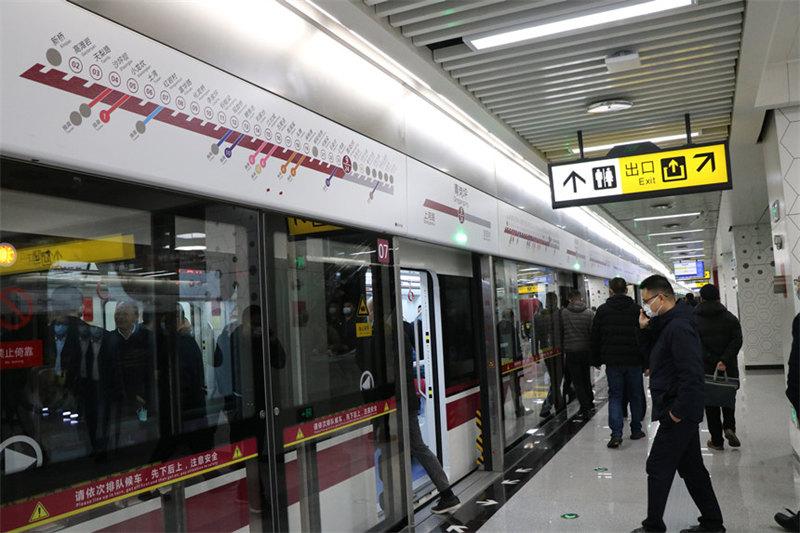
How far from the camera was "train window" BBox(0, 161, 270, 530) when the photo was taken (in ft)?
6.64

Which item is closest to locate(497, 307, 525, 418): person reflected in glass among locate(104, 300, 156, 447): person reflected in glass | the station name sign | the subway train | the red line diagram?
the station name sign

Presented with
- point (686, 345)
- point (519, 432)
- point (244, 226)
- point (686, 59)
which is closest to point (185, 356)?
point (244, 226)

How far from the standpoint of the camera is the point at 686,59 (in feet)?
15.2

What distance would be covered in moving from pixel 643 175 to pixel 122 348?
4601 millimetres

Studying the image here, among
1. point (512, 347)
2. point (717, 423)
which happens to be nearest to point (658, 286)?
point (717, 423)

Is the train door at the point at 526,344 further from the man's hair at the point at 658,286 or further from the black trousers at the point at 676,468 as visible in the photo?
the black trousers at the point at 676,468

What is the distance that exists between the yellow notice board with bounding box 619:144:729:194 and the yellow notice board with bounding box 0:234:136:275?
4.45 meters

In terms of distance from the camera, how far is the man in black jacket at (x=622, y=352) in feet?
21.8

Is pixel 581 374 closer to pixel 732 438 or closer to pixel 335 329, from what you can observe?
pixel 732 438

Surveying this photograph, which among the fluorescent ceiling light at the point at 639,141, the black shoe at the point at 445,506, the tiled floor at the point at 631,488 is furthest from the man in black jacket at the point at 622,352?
the black shoe at the point at 445,506

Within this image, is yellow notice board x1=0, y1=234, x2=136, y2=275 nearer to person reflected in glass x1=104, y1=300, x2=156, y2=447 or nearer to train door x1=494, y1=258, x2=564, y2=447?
person reflected in glass x1=104, y1=300, x2=156, y2=447

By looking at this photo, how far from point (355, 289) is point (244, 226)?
105 centimetres

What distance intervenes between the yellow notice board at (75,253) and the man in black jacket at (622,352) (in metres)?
5.38

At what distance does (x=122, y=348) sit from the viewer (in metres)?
2.37
